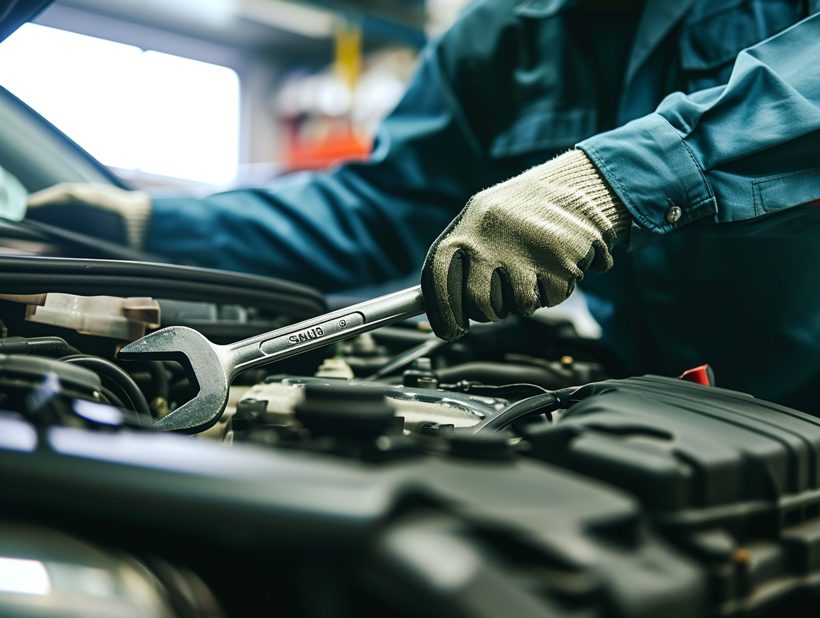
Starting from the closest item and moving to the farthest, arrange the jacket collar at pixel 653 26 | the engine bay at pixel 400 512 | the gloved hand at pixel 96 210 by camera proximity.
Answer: the engine bay at pixel 400 512 → the jacket collar at pixel 653 26 → the gloved hand at pixel 96 210

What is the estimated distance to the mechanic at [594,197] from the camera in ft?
2.26

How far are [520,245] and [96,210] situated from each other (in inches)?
29.8

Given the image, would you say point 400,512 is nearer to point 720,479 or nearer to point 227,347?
point 720,479

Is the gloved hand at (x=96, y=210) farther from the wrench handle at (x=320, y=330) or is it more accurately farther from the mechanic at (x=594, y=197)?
the wrench handle at (x=320, y=330)

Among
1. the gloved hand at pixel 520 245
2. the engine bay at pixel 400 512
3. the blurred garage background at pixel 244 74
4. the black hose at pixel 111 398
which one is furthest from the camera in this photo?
the blurred garage background at pixel 244 74

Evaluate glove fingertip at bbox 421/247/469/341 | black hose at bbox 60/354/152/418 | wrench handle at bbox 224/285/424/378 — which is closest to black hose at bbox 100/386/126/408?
black hose at bbox 60/354/152/418

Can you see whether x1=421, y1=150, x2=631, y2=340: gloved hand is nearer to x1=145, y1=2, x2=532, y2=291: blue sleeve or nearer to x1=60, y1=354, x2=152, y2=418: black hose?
x1=60, y1=354, x2=152, y2=418: black hose

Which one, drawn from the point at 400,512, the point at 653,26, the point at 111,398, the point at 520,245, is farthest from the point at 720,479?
the point at 653,26

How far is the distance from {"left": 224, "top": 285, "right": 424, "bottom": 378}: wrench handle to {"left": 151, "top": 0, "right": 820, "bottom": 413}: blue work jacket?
230mm

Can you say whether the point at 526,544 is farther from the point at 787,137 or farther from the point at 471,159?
the point at 471,159

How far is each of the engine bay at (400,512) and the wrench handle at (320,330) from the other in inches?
8.2

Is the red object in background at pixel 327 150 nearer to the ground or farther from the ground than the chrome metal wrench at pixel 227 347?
farther from the ground

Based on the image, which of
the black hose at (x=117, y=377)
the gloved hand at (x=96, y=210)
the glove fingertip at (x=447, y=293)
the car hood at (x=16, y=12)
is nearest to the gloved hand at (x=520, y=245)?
the glove fingertip at (x=447, y=293)

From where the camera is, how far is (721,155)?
0.69 meters
